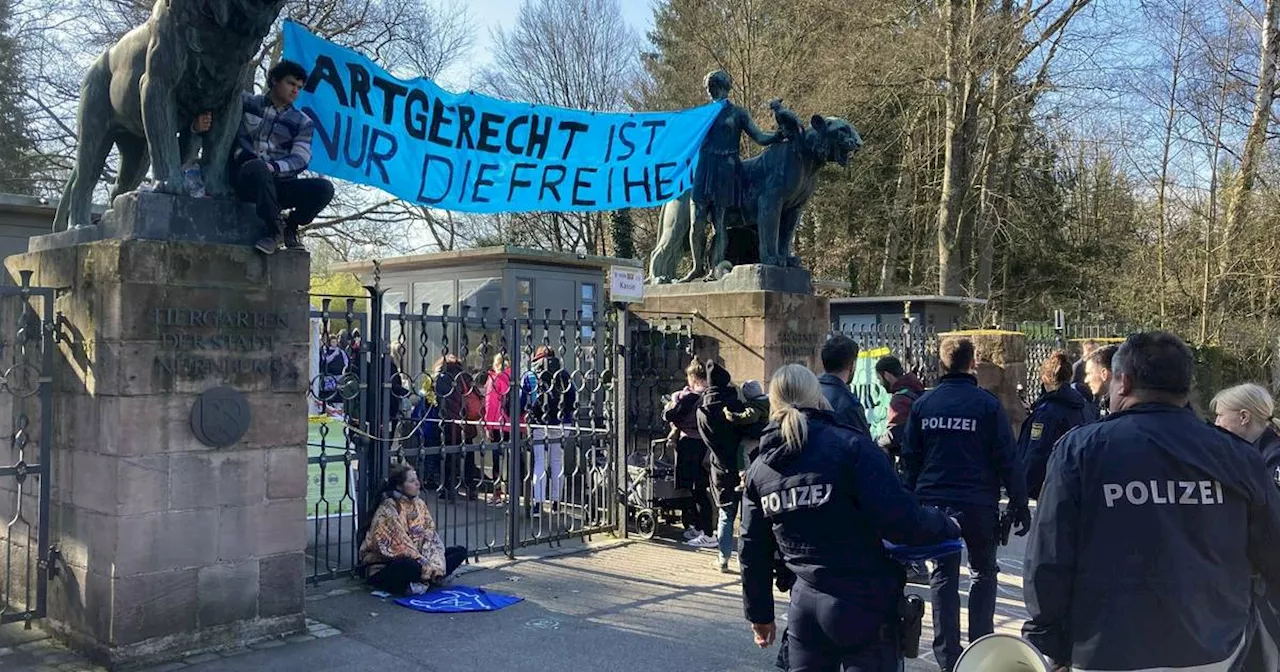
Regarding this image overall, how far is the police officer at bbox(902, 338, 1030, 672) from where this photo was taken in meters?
5.22

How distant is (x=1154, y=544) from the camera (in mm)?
2916

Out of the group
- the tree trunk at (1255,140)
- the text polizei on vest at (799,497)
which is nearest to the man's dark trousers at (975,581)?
the text polizei on vest at (799,497)

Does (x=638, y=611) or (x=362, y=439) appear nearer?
(x=638, y=611)

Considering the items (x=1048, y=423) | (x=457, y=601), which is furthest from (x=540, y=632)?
(x=1048, y=423)

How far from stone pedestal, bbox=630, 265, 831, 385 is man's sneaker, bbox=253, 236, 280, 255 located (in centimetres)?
485

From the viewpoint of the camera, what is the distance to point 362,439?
7.25 meters

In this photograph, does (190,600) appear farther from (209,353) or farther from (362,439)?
(362,439)

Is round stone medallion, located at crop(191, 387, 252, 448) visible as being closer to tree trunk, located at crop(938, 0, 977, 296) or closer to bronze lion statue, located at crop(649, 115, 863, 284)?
bronze lion statue, located at crop(649, 115, 863, 284)

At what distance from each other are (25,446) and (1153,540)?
231 inches

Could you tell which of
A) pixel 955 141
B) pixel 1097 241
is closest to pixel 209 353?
pixel 955 141

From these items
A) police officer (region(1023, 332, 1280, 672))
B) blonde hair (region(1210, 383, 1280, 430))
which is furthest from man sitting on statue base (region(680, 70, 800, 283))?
police officer (region(1023, 332, 1280, 672))

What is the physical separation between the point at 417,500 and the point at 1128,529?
518 cm

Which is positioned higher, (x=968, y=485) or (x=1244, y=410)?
(x=1244, y=410)

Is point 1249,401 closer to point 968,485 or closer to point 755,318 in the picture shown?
point 968,485
